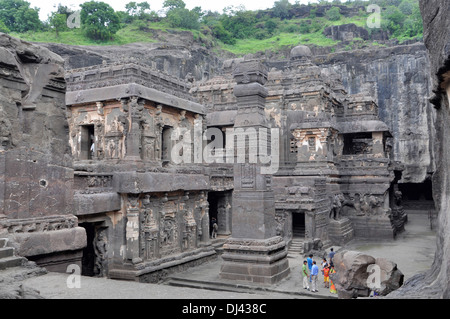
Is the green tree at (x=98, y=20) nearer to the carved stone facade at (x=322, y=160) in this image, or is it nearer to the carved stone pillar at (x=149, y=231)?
the carved stone facade at (x=322, y=160)

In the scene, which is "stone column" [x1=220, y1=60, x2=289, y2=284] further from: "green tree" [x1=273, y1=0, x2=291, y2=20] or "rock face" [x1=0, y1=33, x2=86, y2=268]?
"green tree" [x1=273, y1=0, x2=291, y2=20]

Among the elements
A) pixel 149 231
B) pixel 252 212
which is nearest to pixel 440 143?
pixel 252 212

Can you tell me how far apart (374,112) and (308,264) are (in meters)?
17.8

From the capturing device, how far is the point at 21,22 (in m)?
49.3

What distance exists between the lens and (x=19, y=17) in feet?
161

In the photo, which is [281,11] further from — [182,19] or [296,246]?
Answer: [296,246]

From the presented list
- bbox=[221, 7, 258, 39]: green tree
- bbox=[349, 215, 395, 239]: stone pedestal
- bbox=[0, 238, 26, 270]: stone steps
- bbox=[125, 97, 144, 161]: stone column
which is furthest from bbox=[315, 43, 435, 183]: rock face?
bbox=[221, 7, 258, 39]: green tree

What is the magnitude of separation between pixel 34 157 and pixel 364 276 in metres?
5.75

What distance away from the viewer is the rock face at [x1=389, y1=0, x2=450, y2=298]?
12.3 ft

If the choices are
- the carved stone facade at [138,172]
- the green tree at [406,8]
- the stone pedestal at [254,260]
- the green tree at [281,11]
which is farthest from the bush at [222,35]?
the stone pedestal at [254,260]

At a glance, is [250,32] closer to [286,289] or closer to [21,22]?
[21,22]

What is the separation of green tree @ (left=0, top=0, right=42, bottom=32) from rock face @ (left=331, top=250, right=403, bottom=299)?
52.8 m
